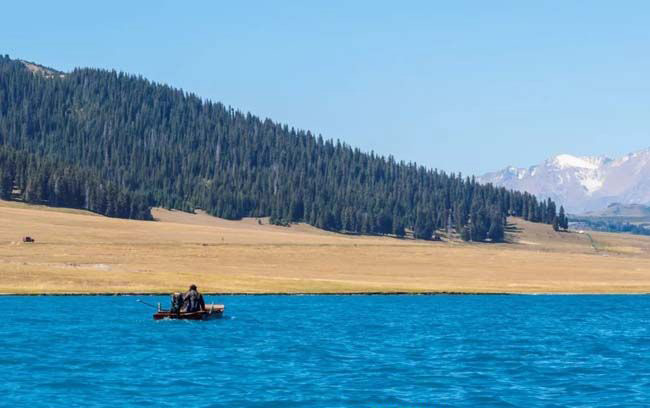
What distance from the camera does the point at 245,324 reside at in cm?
6769

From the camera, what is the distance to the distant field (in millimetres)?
102125

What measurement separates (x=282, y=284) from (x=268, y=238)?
195 ft

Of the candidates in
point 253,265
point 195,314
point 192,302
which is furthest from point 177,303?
point 253,265

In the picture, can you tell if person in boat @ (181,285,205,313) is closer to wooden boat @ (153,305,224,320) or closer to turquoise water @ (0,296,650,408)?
wooden boat @ (153,305,224,320)

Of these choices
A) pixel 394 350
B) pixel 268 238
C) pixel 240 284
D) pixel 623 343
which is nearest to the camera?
pixel 394 350

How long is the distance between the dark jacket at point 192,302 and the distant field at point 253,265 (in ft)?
83.3

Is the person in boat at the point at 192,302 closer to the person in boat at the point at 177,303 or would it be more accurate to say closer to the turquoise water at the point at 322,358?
the person in boat at the point at 177,303

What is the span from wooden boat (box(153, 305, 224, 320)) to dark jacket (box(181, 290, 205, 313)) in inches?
18.3

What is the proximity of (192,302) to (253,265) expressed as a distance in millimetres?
53693

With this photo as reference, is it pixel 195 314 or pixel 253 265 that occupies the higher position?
pixel 253 265

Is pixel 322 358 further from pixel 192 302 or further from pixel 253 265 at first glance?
pixel 253 265

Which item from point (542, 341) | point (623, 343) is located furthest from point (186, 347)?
point (623, 343)

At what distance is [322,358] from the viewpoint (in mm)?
49438

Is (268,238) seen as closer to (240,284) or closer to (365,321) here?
(240,284)
